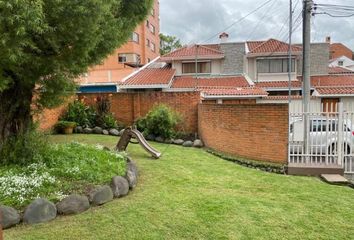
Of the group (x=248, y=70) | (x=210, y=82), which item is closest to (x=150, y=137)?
(x=210, y=82)

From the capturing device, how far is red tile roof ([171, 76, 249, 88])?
22812 mm

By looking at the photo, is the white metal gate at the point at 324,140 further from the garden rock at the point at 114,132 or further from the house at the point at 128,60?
the house at the point at 128,60

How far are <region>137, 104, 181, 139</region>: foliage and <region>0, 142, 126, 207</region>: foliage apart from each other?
5.75 m

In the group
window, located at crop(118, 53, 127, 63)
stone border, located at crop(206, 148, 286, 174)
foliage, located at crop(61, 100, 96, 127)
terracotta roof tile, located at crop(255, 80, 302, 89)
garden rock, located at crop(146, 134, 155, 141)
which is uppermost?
window, located at crop(118, 53, 127, 63)

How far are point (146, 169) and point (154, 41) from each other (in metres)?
41.9

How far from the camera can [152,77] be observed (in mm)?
23609

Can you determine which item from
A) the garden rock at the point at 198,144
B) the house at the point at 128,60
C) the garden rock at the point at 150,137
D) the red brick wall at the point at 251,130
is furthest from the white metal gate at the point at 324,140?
the house at the point at 128,60

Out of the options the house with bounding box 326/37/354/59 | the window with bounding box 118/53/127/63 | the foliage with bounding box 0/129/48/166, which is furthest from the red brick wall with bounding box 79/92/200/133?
the house with bounding box 326/37/354/59

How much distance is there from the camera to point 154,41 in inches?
1886

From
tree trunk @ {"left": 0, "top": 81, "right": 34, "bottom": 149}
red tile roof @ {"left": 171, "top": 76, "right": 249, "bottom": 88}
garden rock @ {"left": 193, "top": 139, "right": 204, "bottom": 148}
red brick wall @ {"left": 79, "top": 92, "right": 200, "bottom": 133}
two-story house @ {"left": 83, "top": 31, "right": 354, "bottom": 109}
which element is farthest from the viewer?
two-story house @ {"left": 83, "top": 31, "right": 354, "bottom": 109}

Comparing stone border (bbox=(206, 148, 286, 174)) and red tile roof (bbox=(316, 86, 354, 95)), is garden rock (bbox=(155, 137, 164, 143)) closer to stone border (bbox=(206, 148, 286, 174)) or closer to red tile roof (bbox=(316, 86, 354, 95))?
stone border (bbox=(206, 148, 286, 174))

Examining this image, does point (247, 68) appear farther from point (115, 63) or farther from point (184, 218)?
point (184, 218)

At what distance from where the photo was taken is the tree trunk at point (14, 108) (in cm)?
652

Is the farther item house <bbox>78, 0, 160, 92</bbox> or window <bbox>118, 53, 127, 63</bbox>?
window <bbox>118, 53, 127, 63</bbox>
